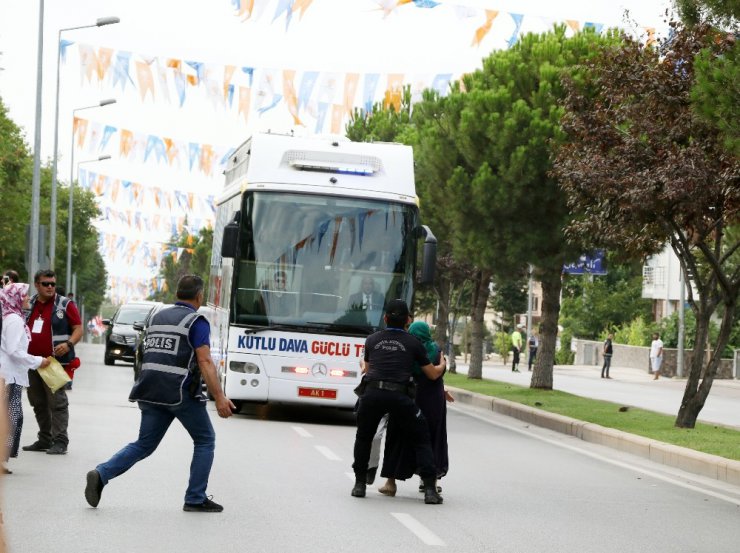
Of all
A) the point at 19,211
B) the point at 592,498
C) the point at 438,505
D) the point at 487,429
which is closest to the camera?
the point at 438,505

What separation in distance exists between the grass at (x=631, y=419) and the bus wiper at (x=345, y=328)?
387 cm

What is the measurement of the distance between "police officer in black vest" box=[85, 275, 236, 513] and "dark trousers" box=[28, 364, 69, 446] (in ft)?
11.5

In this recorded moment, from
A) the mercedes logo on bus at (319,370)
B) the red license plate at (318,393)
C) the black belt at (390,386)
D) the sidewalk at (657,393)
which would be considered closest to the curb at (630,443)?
the sidewalk at (657,393)

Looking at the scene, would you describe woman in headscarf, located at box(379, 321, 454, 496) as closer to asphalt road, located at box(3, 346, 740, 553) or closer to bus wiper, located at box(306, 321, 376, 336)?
asphalt road, located at box(3, 346, 740, 553)

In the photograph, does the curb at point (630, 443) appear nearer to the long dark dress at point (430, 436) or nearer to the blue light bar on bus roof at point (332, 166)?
the long dark dress at point (430, 436)

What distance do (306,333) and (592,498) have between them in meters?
7.48

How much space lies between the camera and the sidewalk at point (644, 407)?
1464 cm

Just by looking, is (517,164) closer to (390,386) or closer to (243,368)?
(243,368)

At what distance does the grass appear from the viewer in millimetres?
16578

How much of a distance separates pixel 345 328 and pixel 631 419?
5.48 meters

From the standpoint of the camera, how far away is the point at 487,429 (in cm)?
1998

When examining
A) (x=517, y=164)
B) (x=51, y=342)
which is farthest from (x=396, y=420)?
(x=517, y=164)

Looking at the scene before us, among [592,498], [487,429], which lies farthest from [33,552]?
[487,429]

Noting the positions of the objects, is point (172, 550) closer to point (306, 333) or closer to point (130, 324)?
point (306, 333)
